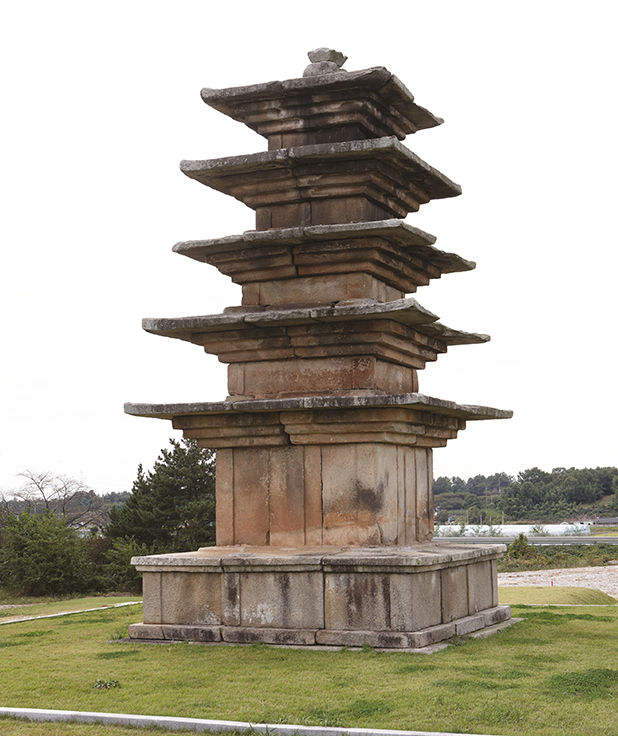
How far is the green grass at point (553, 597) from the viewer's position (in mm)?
18688

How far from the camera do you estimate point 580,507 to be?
84.4 meters

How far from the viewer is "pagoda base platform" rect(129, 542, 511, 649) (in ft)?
33.8

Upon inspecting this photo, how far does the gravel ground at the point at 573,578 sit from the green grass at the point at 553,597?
762 centimetres

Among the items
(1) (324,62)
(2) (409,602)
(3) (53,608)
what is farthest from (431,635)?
(3) (53,608)

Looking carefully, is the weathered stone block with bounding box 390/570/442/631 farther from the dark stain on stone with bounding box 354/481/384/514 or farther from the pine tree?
the pine tree

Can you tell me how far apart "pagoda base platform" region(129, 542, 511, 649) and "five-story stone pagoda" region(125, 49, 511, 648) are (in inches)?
0.9

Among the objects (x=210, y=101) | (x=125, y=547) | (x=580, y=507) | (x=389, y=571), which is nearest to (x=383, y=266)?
(x=210, y=101)

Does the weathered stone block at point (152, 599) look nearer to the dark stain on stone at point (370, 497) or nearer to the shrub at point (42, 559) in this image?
the dark stain on stone at point (370, 497)

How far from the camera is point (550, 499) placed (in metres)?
83.9

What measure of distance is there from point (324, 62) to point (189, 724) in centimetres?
955

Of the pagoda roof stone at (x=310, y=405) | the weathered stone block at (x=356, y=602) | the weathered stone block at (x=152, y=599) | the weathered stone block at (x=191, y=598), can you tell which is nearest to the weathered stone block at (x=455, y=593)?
the weathered stone block at (x=356, y=602)

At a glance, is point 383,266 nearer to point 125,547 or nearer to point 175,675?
point 175,675

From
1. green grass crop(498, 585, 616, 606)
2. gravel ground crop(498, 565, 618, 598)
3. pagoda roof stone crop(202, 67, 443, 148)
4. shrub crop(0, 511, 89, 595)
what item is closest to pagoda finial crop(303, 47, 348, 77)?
pagoda roof stone crop(202, 67, 443, 148)

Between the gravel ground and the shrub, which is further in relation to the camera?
the gravel ground
